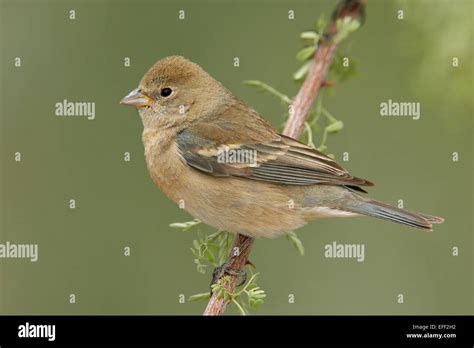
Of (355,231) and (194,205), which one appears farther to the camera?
(355,231)

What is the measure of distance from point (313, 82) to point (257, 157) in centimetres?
74

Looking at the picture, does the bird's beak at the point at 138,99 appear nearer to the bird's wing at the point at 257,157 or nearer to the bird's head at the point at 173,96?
the bird's head at the point at 173,96

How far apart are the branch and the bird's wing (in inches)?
6.4

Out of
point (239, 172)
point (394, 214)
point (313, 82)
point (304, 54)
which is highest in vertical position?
point (304, 54)

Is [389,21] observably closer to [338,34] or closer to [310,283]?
[338,34]

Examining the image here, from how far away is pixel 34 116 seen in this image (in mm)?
7391

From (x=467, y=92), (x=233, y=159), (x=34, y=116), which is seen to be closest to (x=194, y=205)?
(x=233, y=159)

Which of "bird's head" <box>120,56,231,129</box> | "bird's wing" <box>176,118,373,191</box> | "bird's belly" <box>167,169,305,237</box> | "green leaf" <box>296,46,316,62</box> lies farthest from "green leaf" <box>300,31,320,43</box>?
"bird's belly" <box>167,169,305,237</box>

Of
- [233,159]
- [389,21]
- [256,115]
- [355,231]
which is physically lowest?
[355,231]

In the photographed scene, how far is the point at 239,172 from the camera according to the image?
5.62 meters

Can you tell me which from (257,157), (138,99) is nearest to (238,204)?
(257,157)

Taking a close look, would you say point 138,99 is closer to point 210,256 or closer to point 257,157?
point 257,157

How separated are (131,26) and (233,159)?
8.46 ft

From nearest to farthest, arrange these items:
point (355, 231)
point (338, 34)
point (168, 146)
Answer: point (338, 34) < point (168, 146) < point (355, 231)
